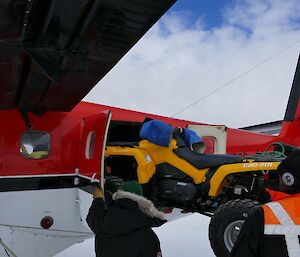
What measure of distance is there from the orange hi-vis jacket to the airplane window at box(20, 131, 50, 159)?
3854 mm

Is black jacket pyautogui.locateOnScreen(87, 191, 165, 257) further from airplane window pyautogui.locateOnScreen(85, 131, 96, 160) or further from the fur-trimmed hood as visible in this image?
airplane window pyautogui.locateOnScreen(85, 131, 96, 160)

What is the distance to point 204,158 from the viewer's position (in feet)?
15.9

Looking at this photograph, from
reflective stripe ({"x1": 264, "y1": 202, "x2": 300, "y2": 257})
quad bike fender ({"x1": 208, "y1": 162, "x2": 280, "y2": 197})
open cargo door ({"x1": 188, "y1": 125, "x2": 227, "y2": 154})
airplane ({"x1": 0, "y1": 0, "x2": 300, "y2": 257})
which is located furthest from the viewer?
open cargo door ({"x1": 188, "y1": 125, "x2": 227, "y2": 154})

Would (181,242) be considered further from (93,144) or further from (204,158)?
(93,144)

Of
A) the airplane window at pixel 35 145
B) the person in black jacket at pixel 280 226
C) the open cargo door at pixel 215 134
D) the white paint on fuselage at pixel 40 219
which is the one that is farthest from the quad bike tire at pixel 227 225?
the open cargo door at pixel 215 134

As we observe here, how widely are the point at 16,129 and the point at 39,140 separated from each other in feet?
1.12

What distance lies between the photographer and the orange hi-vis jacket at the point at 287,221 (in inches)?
68.9

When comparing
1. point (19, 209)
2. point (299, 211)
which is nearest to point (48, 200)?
point (19, 209)

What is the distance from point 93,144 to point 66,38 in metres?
2.13

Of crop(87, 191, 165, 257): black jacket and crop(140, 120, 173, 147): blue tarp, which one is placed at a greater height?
crop(140, 120, 173, 147): blue tarp

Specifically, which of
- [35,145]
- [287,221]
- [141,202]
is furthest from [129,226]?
[35,145]

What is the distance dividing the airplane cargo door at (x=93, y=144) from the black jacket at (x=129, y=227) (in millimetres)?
1435

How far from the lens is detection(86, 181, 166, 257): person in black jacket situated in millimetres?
2957

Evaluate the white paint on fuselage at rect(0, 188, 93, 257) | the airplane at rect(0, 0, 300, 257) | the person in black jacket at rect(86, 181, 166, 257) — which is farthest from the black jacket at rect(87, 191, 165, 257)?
the white paint on fuselage at rect(0, 188, 93, 257)
